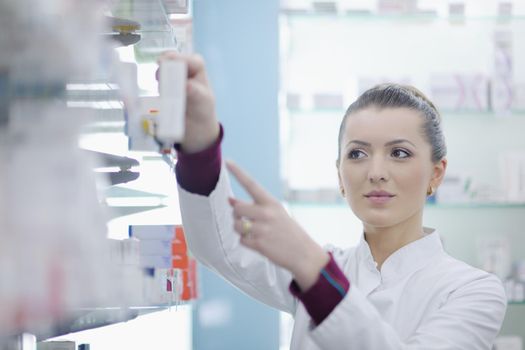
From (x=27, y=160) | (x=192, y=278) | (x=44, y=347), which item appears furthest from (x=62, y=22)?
(x=192, y=278)

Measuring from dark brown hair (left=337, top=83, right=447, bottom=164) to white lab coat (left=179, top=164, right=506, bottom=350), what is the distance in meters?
0.24

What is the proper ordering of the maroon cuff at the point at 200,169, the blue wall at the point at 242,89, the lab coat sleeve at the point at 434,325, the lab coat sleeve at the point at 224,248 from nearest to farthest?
the lab coat sleeve at the point at 434,325
the maroon cuff at the point at 200,169
the lab coat sleeve at the point at 224,248
the blue wall at the point at 242,89

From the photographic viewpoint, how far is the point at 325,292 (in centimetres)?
119

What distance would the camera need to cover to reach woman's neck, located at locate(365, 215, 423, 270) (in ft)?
6.15

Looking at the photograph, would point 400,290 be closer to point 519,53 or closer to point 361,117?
point 361,117

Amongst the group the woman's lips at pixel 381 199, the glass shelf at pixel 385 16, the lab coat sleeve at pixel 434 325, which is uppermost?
the glass shelf at pixel 385 16

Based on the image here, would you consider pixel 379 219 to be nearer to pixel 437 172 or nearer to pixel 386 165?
pixel 386 165

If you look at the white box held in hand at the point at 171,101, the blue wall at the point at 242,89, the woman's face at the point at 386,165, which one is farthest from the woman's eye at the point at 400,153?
the blue wall at the point at 242,89

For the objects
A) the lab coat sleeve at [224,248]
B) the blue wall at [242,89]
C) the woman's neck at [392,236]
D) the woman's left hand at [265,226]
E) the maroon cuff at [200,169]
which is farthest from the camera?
the blue wall at [242,89]

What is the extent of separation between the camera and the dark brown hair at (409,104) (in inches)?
72.4

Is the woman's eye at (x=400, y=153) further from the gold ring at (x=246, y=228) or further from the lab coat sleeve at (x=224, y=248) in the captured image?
the gold ring at (x=246, y=228)

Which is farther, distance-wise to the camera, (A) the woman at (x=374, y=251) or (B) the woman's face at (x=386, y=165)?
(B) the woman's face at (x=386, y=165)

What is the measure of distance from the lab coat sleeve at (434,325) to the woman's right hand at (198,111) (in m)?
0.38

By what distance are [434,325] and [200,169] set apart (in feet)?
2.00
